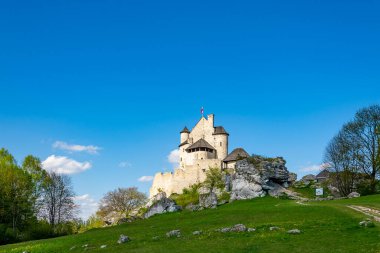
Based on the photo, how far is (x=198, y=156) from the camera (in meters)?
106

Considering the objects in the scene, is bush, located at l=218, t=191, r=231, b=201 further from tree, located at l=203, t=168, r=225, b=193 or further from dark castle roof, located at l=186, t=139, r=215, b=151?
dark castle roof, located at l=186, t=139, r=215, b=151

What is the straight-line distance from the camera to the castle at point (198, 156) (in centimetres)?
10125

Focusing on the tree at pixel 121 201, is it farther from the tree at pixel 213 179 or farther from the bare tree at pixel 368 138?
the bare tree at pixel 368 138

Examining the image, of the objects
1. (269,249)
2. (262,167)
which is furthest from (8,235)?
(269,249)

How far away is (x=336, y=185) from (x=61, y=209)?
4610 centimetres

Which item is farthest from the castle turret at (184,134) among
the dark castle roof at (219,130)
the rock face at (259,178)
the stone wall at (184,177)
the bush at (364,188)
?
the bush at (364,188)

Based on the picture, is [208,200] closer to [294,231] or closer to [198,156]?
[198,156]

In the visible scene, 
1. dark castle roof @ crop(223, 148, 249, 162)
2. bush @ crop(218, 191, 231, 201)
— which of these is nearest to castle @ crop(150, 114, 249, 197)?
dark castle roof @ crop(223, 148, 249, 162)

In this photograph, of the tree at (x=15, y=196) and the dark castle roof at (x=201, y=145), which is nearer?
the tree at (x=15, y=196)

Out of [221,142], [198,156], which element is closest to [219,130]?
[221,142]

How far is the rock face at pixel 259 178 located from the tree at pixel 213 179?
1888 cm

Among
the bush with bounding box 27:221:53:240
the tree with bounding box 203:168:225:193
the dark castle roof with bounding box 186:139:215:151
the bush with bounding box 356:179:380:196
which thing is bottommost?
the bush with bounding box 27:221:53:240

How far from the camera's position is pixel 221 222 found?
39.8 m

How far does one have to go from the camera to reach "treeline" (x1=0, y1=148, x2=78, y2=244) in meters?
63.1
